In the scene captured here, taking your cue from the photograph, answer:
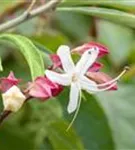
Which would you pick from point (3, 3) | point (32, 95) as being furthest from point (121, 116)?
point (32, 95)

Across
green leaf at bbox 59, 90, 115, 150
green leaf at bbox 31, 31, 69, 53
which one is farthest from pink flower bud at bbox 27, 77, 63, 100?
green leaf at bbox 31, 31, 69, 53

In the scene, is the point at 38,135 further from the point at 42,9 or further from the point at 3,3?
the point at 42,9

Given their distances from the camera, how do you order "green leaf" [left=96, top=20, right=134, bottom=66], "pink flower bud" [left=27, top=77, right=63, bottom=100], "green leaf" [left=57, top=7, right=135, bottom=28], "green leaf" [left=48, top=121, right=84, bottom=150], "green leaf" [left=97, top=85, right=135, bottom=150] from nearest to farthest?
"pink flower bud" [left=27, top=77, right=63, bottom=100] → "green leaf" [left=57, top=7, right=135, bottom=28] → "green leaf" [left=48, top=121, right=84, bottom=150] → "green leaf" [left=97, top=85, right=135, bottom=150] → "green leaf" [left=96, top=20, right=134, bottom=66]

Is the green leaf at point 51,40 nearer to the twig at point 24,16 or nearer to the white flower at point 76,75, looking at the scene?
the twig at point 24,16

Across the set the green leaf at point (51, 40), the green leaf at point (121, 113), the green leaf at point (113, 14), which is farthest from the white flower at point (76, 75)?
the green leaf at point (51, 40)

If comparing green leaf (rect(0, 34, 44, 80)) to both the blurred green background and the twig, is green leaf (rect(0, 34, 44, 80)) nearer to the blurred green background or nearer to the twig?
the twig

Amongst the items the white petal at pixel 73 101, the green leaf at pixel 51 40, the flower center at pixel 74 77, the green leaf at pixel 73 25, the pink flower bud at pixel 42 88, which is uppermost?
the pink flower bud at pixel 42 88
